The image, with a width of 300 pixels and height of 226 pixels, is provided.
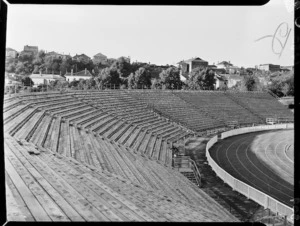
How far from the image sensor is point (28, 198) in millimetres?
3338

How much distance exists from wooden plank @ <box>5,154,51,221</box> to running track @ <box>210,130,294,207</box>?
24.6ft

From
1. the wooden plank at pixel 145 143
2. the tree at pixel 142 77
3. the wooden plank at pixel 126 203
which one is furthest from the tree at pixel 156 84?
the wooden plank at pixel 126 203

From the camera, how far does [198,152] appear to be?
655 inches

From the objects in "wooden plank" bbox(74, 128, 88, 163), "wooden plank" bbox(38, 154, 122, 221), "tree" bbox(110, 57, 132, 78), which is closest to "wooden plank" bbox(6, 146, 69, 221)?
"wooden plank" bbox(38, 154, 122, 221)

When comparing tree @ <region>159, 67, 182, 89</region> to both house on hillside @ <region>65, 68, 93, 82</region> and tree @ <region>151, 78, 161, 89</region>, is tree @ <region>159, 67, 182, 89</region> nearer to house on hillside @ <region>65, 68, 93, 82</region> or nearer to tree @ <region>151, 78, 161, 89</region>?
tree @ <region>151, 78, 161, 89</region>

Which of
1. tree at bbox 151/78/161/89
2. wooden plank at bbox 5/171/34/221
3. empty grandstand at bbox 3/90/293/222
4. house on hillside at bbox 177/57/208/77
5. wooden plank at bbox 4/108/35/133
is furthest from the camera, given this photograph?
house on hillside at bbox 177/57/208/77

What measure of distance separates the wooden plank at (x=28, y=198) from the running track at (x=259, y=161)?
7.50m

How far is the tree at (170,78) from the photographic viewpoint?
1443 inches

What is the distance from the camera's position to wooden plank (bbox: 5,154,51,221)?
289 cm

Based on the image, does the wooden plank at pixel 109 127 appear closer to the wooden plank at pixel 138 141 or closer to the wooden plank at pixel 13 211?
the wooden plank at pixel 138 141

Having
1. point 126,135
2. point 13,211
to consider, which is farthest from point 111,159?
point 13,211

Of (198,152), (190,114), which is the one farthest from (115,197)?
(190,114)

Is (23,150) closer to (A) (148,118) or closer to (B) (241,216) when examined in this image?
(B) (241,216)

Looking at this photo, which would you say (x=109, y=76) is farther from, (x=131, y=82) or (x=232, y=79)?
(x=232, y=79)
